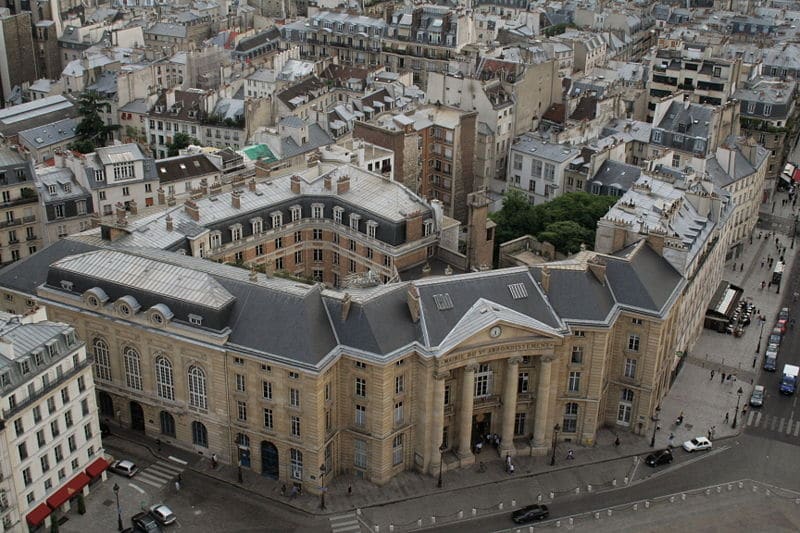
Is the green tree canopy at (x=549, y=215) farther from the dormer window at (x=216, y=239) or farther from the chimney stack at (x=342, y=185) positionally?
the dormer window at (x=216, y=239)

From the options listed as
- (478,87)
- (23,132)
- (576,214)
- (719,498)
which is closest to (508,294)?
(719,498)

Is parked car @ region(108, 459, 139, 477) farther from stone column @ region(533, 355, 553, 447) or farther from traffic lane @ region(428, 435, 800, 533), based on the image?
stone column @ region(533, 355, 553, 447)

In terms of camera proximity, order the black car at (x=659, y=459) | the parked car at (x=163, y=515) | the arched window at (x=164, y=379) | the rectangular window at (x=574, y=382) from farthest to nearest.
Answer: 1. the rectangular window at (x=574, y=382)
2. the black car at (x=659, y=459)
3. the arched window at (x=164, y=379)
4. the parked car at (x=163, y=515)

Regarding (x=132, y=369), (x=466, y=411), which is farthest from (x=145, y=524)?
(x=466, y=411)

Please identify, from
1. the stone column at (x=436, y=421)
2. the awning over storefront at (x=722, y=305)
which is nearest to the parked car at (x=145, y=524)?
the stone column at (x=436, y=421)

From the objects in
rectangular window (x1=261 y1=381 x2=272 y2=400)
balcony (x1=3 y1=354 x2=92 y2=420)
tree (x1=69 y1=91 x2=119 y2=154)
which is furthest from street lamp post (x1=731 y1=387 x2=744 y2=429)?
tree (x1=69 y1=91 x2=119 y2=154)

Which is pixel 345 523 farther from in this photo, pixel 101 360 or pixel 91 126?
pixel 91 126

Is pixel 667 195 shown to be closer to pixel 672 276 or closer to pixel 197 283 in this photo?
pixel 672 276

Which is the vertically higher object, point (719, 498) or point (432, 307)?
point (432, 307)
